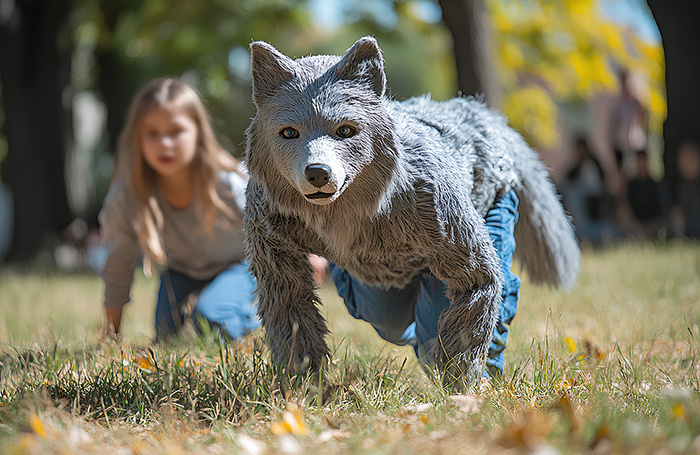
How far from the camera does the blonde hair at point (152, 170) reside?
385cm

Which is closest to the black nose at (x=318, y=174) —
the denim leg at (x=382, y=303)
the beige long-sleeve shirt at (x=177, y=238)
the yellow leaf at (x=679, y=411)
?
the denim leg at (x=382, y=303)

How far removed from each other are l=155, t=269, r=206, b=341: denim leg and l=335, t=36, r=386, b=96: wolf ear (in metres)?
2.51

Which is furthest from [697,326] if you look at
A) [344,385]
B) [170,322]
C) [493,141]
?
[170,322]

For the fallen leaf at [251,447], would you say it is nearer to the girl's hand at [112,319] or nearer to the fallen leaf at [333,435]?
the fallen leaf at [333,435]

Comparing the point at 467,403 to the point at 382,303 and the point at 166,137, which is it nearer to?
the point at 382,303

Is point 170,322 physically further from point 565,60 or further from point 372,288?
point 565,60

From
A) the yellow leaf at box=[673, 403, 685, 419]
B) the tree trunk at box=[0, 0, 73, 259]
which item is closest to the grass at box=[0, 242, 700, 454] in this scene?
the yellow leaf at box=[673, 403, 685, 419]

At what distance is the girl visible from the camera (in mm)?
3820

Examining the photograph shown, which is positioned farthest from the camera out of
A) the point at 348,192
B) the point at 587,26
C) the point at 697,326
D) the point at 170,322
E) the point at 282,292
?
the point at 587,26

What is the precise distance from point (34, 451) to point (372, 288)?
164 centimetres

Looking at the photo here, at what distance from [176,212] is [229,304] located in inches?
28.2

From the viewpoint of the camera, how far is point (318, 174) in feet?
6.56

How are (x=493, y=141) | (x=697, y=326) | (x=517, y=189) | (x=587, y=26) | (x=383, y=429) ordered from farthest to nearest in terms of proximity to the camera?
1. (x=587, y=26)
2. (x=697, y=326)
3. (x=517, y=189)
4. (x=493, y=141)
5. (x=383, y=429)

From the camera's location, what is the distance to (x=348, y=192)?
2.25 metres
